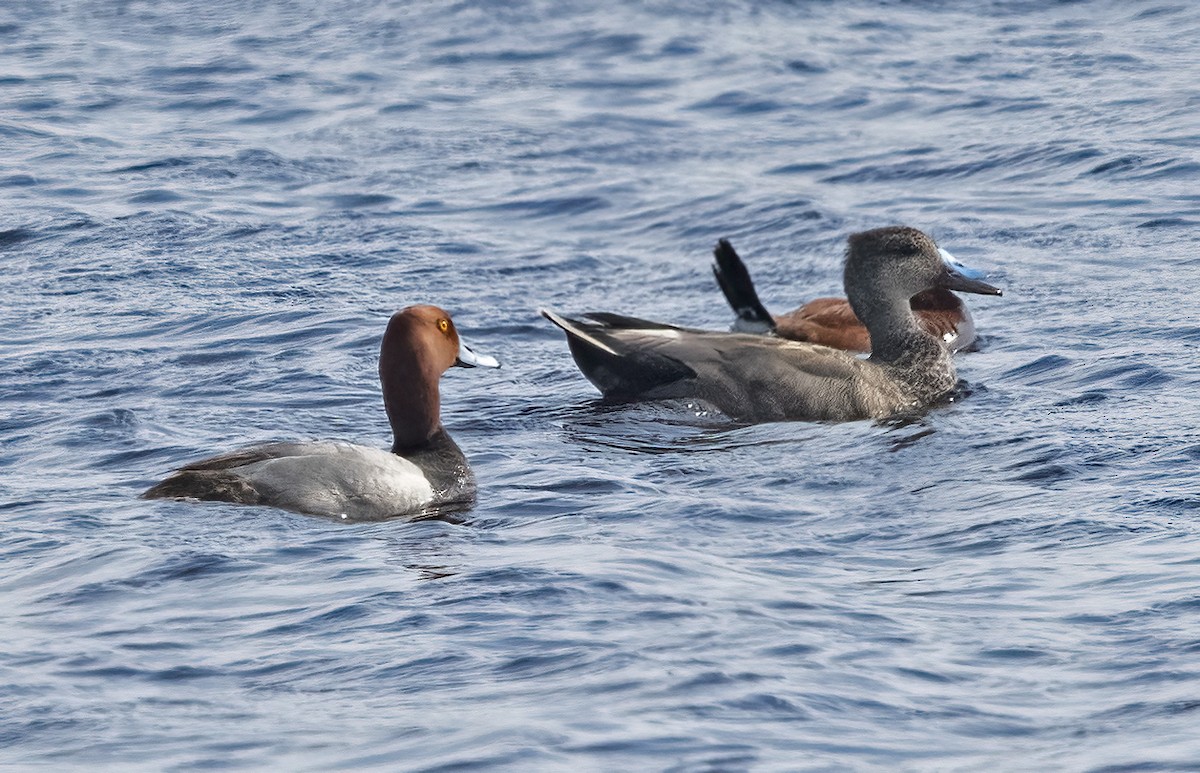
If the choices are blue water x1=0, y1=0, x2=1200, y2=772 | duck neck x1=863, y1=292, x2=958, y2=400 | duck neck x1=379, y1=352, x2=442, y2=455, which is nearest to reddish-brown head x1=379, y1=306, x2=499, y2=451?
duck neck x1=379, y1=352, x2=442, y2=455

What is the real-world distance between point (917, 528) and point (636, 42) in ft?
46.1

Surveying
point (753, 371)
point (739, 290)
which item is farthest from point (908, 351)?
point (753, 371)

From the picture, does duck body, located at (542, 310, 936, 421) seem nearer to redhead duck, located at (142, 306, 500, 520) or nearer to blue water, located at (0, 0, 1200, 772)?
blue water, located at (0, 0, 1200, 772)

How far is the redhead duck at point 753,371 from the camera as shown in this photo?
420 inches

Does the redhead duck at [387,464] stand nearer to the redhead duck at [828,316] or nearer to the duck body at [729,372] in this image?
the duck body at [729,372]

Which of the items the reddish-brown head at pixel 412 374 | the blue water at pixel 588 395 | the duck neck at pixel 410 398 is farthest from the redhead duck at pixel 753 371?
the duck neck at pixel 410 398

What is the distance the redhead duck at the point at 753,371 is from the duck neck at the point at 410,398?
1226 mm

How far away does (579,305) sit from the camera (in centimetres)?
1338

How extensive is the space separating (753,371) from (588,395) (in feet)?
3.55

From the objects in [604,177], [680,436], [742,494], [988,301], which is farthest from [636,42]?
[742,494]

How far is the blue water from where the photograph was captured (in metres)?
6.48

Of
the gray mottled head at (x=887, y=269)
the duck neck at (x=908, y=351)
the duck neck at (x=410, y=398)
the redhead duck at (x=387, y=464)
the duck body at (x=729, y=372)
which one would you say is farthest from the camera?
the gray mottled head at (x=887, y=269)

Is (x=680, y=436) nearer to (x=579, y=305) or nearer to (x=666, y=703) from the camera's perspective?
(x=579, y=305)

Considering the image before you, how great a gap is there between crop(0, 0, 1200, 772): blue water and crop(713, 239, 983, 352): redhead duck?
14.4 inches
